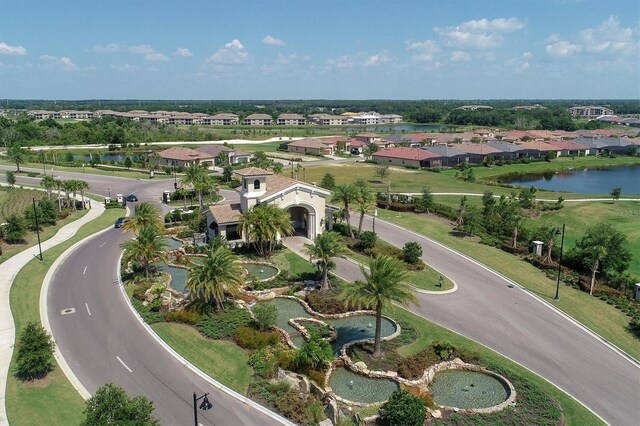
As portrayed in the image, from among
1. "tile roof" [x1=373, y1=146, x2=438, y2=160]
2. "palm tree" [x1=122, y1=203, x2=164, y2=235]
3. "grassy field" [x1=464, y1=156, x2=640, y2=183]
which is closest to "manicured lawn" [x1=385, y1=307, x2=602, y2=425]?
"palm tree" [x1=122, y1=203, x2=164, y2=235]

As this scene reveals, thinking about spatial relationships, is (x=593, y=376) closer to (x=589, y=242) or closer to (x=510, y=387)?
(x=510, y=387)

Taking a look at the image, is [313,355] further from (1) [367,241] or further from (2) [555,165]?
(2) [555,165]

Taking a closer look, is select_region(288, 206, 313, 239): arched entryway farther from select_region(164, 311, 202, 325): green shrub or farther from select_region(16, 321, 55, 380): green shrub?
select_region(16, 321, 55, 380): green shrub

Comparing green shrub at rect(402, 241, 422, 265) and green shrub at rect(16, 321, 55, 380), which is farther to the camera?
green shrub at rect(402, 241, 422, 265)

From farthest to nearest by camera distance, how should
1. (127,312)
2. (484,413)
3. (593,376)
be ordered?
1. (127,312)
2. (593,376)
3. (484,413)

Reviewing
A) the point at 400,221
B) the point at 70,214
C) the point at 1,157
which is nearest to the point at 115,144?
the point at 1,157

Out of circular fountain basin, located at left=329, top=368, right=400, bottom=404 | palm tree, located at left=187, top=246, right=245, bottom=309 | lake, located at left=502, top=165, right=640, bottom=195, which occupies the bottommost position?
circular fountain basin, located at left=329, top=368, right=400, bottom=404
